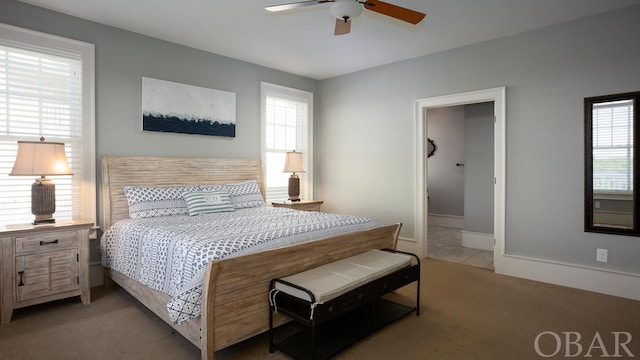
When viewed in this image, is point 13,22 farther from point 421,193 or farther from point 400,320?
point 421,193

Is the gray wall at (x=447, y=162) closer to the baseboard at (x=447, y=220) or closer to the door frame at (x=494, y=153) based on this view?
the baseboard at (x=447, y=220)

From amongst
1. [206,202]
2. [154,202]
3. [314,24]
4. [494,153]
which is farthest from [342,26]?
[494,153]

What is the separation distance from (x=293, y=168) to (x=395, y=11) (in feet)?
9.71

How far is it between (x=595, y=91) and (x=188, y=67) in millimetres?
4392

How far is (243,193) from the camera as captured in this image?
14.0ft

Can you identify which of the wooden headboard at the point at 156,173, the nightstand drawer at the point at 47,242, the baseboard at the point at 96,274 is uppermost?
the wooden headboard at the point at 156,173

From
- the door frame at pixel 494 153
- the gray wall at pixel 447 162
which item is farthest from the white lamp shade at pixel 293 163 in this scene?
the gray wall at pixel 447 162

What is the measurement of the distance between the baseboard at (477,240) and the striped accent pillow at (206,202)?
12.0ft

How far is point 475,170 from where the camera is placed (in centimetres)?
538

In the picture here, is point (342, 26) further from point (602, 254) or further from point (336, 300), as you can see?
point (602, 254)

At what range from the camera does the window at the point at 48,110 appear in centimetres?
311

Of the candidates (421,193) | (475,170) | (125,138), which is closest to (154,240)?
(125,138)

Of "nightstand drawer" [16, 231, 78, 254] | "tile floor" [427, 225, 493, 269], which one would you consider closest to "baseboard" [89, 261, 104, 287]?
"nightstand drawer" [16, 231, 78, 254]

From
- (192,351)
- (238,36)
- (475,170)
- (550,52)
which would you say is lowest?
(192,351)
